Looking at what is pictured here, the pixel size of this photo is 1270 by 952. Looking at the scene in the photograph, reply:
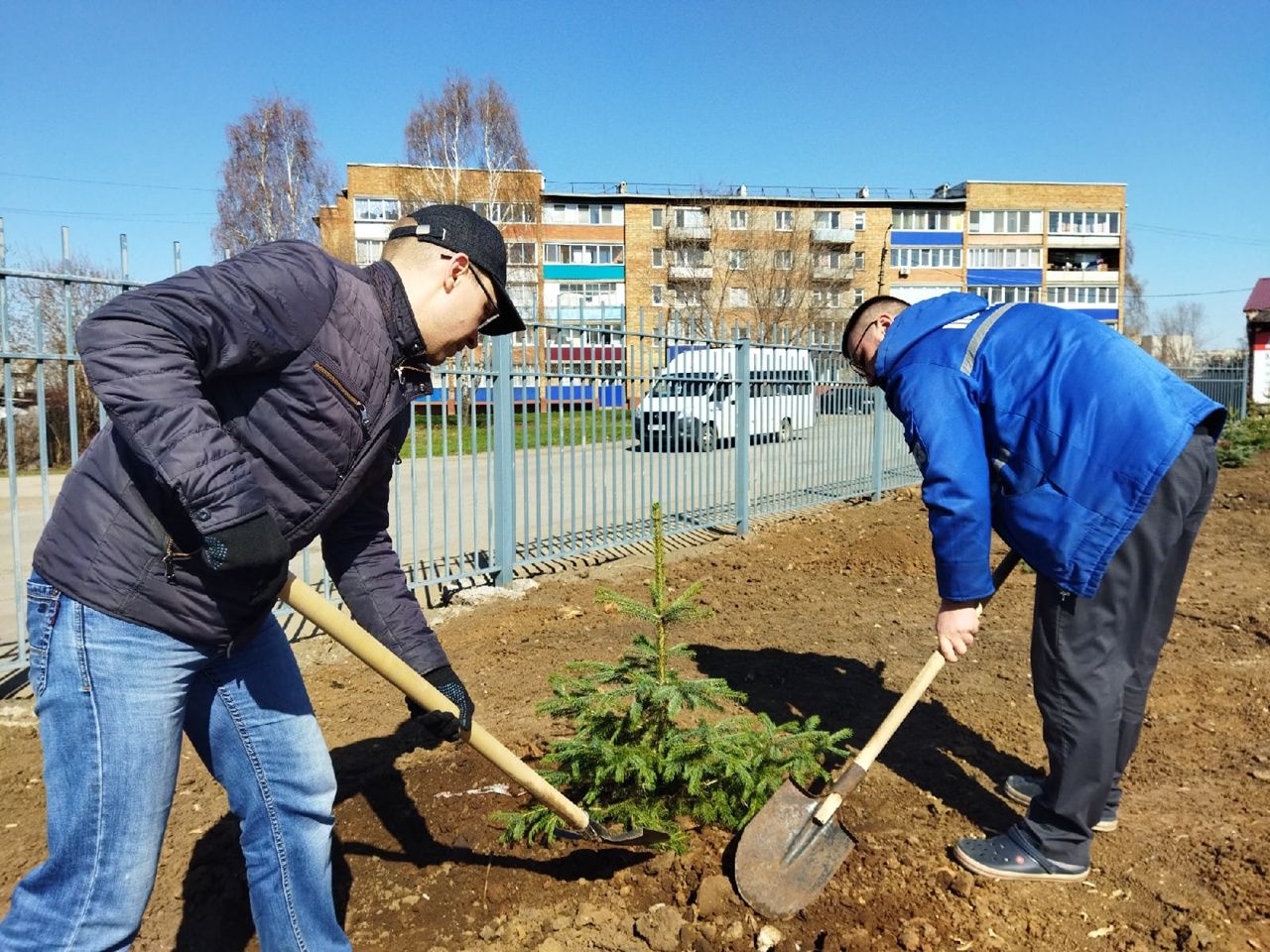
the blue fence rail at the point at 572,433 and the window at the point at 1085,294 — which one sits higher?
the window at the point at 1085,294

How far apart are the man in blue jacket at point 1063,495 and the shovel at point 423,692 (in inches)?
45.9

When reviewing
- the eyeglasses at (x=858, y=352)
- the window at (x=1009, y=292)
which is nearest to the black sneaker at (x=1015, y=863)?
the eyeglasses at (x=858, y=352)

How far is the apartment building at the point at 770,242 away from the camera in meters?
36.6

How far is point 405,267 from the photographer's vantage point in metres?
1.92

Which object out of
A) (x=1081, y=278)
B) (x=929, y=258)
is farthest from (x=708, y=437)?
(x=1081, y=278)

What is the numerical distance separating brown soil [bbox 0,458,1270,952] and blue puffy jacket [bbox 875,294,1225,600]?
97 cm

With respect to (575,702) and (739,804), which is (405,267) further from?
(739,804)

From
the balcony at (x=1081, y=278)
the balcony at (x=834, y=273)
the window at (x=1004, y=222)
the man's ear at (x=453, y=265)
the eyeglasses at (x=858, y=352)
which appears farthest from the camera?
the balcony at (x=1081, y=278)

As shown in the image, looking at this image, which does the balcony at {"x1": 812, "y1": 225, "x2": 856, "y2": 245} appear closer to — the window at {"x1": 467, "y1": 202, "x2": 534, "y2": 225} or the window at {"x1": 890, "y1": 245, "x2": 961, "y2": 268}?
the window at {"x1": 890, "y1": 245, "x2": 961, "y2": 268}

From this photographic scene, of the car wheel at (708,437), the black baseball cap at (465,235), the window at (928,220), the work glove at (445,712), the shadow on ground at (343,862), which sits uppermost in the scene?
the window at (928,220)

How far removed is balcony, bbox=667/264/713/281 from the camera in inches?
1720

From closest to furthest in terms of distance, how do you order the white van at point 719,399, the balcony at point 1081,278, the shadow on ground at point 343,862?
the shadow on ground at point 343,862 → the white van at point 719,399 → the balcony at point 1081,278

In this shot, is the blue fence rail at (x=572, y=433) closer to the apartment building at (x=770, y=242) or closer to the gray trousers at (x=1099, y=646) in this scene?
the gray trousers at (x=1099, y=646)

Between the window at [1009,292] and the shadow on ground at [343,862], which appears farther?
the window at [1009,292]
